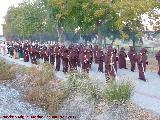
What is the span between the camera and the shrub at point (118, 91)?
14.2 meters

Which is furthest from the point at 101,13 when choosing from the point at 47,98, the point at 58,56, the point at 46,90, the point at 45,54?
the point at 47,98

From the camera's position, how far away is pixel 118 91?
14.3 metres

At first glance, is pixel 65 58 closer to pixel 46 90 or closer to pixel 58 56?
pixel 58 56

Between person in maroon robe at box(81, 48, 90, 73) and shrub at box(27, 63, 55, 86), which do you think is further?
person in maroon robe at box(81, 48, 90, 73)

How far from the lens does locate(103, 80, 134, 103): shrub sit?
14234mm

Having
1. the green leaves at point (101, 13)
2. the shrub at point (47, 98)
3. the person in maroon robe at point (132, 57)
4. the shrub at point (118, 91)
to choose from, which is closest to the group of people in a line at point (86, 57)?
the person in maroon robe at point (132, 57)

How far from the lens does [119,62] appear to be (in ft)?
92.3

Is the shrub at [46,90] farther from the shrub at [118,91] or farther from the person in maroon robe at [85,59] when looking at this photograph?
the shrub at [118,91]

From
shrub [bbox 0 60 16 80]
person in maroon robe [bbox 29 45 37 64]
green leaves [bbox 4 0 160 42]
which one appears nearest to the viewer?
shrub [bbox 0 60 16 80]

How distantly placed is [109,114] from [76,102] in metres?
2.54

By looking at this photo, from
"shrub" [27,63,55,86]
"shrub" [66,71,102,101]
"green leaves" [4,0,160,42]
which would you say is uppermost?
"green leaves" [4,0,160,42]

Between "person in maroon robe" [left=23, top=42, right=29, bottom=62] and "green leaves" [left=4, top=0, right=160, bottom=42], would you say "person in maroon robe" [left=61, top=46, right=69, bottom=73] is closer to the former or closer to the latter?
"person in maroon robe" [left=23, top=42, right=29, bottom=62]

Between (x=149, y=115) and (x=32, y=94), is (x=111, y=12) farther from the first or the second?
(x=149, y=115)

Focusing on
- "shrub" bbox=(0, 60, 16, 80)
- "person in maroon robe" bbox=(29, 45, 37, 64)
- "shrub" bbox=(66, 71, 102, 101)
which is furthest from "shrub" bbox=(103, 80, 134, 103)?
"person in maroon robe" bbox=(29, 45, 37, 64)
